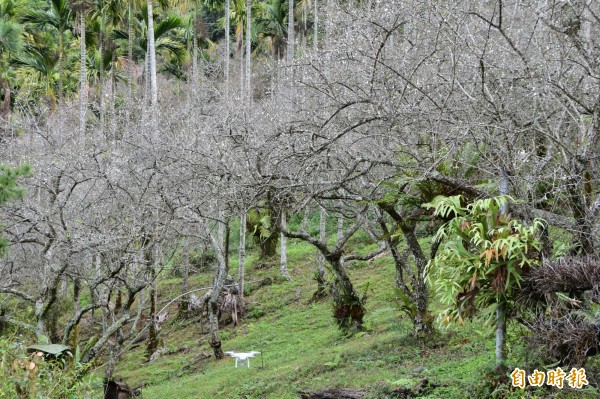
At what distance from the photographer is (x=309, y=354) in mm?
11727

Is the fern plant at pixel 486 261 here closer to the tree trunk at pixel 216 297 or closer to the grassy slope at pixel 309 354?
the grassy slope at pixel 309 354

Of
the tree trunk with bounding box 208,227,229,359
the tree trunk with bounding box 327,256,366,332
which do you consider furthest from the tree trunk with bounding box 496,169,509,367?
the tree trunk with bounding box 208,227,229,359

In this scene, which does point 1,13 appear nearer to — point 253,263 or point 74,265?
point 253,263

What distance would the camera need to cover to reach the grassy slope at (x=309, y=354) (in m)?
8.23

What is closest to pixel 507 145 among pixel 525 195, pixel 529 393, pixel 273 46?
pixel 525 195

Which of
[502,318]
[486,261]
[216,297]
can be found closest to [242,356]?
[216,297]

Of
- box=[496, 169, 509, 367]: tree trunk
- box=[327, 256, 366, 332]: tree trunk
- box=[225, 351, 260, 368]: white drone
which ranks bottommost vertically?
box=[225, 351, 260, 368]: white drone

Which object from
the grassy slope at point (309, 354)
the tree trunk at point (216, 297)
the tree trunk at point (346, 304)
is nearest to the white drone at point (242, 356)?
the grassy slope at point (309, 354)

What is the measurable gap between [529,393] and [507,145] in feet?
7.79

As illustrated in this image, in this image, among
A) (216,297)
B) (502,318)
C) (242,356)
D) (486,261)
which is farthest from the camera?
(216,297)

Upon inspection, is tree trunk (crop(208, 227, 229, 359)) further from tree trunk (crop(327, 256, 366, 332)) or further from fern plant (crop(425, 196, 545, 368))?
fern plant (crop(425, 196, 545, 368))

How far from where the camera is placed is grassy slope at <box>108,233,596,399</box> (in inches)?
324

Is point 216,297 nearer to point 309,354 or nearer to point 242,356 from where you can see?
point 242,356

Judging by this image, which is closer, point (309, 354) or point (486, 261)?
point (486, 261)
